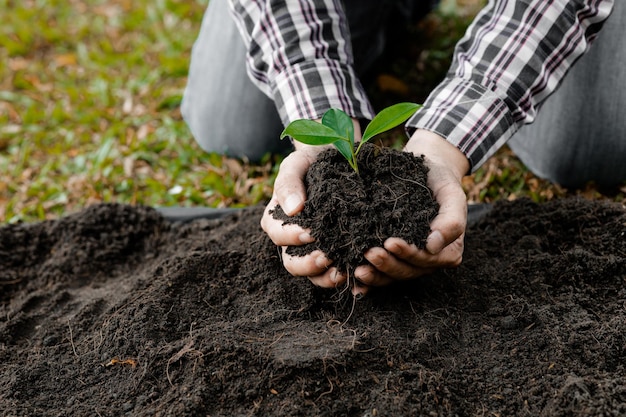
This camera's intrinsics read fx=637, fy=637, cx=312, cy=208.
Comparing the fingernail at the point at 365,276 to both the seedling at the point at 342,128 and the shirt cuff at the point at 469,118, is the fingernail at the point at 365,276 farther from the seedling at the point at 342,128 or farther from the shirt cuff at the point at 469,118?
the shirt cuff at the point at 469,118

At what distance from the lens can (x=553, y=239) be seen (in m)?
1.78

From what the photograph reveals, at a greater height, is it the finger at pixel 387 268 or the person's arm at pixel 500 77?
the person's arm at pixel 500 77

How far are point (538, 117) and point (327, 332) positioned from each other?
4.58ft

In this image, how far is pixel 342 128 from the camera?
4.73 ft

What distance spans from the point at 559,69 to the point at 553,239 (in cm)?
47

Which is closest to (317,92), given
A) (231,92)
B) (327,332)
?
(327,332)

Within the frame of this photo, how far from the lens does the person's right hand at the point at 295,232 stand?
1.40 meters

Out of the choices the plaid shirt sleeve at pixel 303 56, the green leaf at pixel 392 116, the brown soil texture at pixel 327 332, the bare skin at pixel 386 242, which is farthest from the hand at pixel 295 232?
the plaid shirt sleeve at pixel 303 56

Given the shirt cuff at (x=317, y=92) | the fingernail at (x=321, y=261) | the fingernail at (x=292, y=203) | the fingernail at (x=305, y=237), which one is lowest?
the fingernail at (x=321, y=261)

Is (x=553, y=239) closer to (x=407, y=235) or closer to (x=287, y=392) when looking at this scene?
(x=407, y=235)

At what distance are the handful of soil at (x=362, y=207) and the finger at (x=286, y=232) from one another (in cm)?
1

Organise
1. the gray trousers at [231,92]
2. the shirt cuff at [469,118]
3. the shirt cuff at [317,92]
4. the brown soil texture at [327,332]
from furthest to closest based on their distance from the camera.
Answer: the gray trousers at [231,92] < the shirt cuff at [317,92] < the shirt cuff at [469,118] < the brown soil texture at [327,332]

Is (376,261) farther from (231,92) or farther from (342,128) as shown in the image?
(231,92)

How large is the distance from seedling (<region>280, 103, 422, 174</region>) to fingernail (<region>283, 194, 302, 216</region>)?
0.12 m
